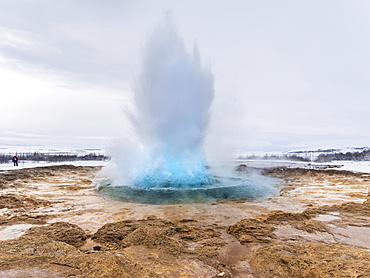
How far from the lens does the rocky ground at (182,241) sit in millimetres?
3162

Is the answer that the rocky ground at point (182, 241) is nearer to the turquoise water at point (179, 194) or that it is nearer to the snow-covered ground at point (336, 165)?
the turquoise water at point (179, 194)

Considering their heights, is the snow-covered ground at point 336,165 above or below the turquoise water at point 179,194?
below

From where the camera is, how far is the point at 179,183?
12773mm

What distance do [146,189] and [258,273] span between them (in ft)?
27.5

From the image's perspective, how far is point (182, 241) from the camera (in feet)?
15.1

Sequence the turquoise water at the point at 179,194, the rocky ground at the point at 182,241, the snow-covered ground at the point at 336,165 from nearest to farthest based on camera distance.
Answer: the rocky ground at the point at 182,241 → the turquoise water at the point at 179,194 → the snow-covered ground at the point at 336,165

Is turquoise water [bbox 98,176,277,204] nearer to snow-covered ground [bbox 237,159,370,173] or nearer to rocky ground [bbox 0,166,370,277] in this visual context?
rocky ground [bbox 0,166,370,277]

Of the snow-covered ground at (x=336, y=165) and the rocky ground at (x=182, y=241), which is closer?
the rocky ground at (x=182, y=241)

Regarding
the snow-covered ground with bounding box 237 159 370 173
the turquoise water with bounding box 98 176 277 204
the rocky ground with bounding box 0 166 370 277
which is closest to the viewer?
the rocky ground with bounding box 0 166 370 277

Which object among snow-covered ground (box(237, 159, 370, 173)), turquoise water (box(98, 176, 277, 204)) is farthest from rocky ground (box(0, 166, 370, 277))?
snow-covered ground (box(237, 159, 370, 173))

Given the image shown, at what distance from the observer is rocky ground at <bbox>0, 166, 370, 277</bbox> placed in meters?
3.16

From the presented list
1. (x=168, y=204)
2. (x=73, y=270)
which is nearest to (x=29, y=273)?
(x=73, y=270)

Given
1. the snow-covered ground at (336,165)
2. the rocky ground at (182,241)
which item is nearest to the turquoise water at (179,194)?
the rocky ground at (182,241)

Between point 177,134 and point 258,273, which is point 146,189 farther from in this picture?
point 258,273
